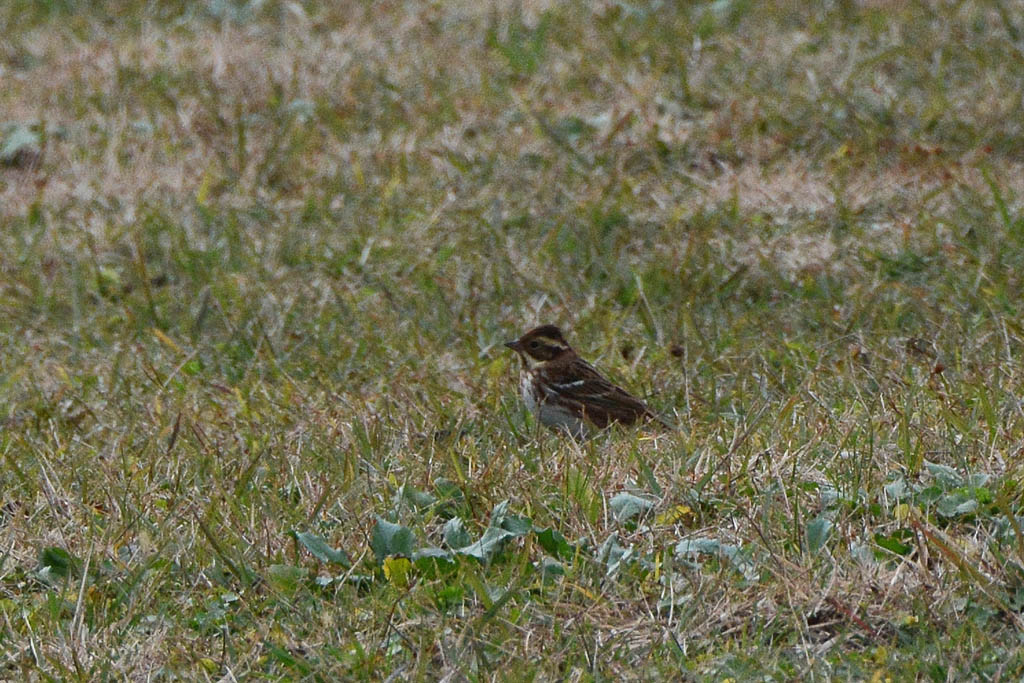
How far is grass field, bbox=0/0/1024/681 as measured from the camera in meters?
3.73

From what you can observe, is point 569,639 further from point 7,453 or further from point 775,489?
point 7,453

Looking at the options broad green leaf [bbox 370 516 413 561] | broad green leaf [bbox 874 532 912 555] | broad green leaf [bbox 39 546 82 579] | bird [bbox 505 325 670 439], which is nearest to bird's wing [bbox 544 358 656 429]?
bird [bbox 505 325 670 439]

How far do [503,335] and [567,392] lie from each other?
1215 mm

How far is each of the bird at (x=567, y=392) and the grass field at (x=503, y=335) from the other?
4.2 inches

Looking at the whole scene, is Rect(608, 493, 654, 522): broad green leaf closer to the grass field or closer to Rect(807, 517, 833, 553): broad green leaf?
the grass field

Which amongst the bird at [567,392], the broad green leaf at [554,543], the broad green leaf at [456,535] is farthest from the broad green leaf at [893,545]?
the bird at [567,392]

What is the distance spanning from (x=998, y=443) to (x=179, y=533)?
238 cm

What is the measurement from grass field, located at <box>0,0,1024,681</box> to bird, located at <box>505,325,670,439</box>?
106 mm

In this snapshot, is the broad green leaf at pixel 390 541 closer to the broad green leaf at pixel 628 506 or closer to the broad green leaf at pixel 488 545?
the broad green leaf at pixel 488 545

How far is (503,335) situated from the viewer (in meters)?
6.71

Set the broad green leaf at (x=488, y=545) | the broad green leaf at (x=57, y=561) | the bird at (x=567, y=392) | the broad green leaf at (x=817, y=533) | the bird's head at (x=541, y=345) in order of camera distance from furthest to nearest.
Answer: the bird's head at (x=541, y=345)
the bird at (x=567, y=392)
the broad green leaf at (x=57, y=561)
the broad green leaf at (x=488, y=545)
the broad green leaf at (x=817, y=533)

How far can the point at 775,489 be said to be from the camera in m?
4.23

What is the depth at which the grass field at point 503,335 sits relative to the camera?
373 centimetres

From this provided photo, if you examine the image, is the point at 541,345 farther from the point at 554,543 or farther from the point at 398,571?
the point at 398,571
